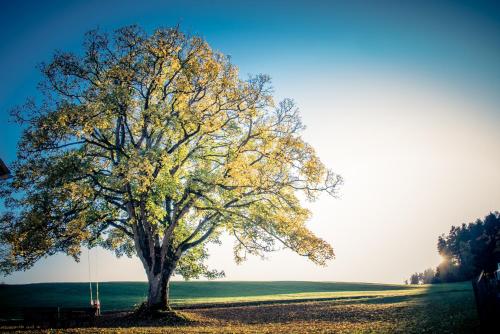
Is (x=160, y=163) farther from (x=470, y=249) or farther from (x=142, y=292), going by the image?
(x=470, y=249)

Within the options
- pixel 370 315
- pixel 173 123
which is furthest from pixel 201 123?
pixel 370 315

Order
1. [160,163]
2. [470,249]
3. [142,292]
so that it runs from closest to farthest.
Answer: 1. [160,163]
2. [142,292]
3. [470,249]

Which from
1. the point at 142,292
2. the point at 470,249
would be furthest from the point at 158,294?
the point at 470,249

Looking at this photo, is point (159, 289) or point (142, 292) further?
point (142, 292)

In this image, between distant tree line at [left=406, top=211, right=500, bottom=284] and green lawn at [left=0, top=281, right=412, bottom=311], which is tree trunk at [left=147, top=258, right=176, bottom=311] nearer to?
green lawn at [left=0, top=281, right=412, bottom=311]

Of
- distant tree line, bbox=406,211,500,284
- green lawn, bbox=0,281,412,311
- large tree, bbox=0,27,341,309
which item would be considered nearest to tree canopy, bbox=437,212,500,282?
distant tree line, bbox=406,211,500,284

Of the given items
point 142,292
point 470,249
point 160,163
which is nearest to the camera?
point 160,163

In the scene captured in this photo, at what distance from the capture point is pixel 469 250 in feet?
286

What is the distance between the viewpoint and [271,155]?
899 inches

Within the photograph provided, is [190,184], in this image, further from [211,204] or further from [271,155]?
[271,155]

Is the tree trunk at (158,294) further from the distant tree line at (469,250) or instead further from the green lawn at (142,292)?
the distant tree line at (469,250)

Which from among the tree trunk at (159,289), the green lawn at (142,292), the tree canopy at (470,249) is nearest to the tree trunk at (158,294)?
the tree trunk at (159,289)

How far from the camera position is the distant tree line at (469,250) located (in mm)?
72750

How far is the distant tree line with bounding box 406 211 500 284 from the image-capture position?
72.8 metres
